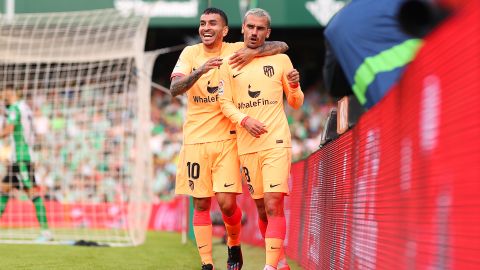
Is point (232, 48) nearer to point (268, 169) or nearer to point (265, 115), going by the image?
point (265, 115)

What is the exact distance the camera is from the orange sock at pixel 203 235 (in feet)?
22.9

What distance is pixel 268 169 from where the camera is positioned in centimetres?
648

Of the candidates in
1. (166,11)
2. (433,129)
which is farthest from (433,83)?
(166,11)

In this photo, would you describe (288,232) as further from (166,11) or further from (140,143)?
(166,11)

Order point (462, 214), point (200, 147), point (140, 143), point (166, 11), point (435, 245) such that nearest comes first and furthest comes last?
point (462, 214)
point (435, 245)
point (200, 147)
point (140, 143)
point (166, 11)

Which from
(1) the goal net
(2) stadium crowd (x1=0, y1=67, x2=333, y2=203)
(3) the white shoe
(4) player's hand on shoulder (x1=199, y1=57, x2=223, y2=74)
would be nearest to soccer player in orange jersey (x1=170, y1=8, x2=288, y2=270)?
(4) player's hand on shoulder (x1=199, y1=57, x2=223, y2=74)

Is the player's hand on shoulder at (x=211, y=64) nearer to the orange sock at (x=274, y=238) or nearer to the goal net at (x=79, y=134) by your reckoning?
the orange sock at (x=274, y=238)

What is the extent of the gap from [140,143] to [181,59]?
4970 mm

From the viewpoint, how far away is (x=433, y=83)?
10.2 ft

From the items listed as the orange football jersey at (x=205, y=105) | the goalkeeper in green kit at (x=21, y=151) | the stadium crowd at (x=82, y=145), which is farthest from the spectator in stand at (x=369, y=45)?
the stadium crowd at (x=82, y=145)

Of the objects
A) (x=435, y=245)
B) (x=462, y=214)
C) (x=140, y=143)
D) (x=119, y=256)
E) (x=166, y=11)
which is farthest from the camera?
(x=166, y=11)

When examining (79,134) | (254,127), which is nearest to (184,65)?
(254,127)

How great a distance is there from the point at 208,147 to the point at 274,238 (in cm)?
92

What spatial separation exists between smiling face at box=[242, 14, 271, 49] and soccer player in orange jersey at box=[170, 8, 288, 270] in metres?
0.14
